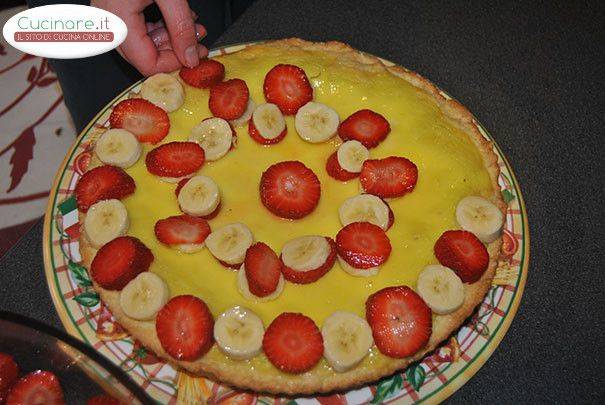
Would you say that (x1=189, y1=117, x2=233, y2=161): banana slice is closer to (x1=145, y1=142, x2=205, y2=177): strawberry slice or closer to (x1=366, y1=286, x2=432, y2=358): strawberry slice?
(x1=145, y1=142, x2=205, y2=177): strawberry slice

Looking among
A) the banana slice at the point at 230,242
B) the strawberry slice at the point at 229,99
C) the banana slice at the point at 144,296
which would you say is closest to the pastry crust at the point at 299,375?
the banana slice at the point at 144,296

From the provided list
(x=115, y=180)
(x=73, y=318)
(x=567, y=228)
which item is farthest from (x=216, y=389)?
(x=567, y=228)

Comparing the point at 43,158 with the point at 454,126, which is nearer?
the point at 454,126

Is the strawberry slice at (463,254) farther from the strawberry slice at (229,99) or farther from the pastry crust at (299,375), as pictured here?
the strawberry slice at (229,99)

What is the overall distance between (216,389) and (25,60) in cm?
483

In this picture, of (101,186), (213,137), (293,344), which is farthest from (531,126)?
(101,186)

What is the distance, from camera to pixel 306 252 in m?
2.73

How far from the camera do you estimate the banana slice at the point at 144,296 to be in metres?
2.60

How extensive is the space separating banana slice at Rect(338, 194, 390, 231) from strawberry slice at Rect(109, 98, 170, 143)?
1121 millimetres

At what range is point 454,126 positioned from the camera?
3.32 meters

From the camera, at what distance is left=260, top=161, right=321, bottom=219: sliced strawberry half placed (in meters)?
2.90

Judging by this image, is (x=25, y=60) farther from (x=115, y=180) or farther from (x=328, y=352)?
(x=328, y=352)

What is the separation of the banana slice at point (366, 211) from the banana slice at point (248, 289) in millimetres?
468

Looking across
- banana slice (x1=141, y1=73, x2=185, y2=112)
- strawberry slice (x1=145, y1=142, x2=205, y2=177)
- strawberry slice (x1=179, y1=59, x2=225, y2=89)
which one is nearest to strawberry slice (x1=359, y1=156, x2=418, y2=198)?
strawberry slice (x1=145, y1=142, x2=205, y2=177)
